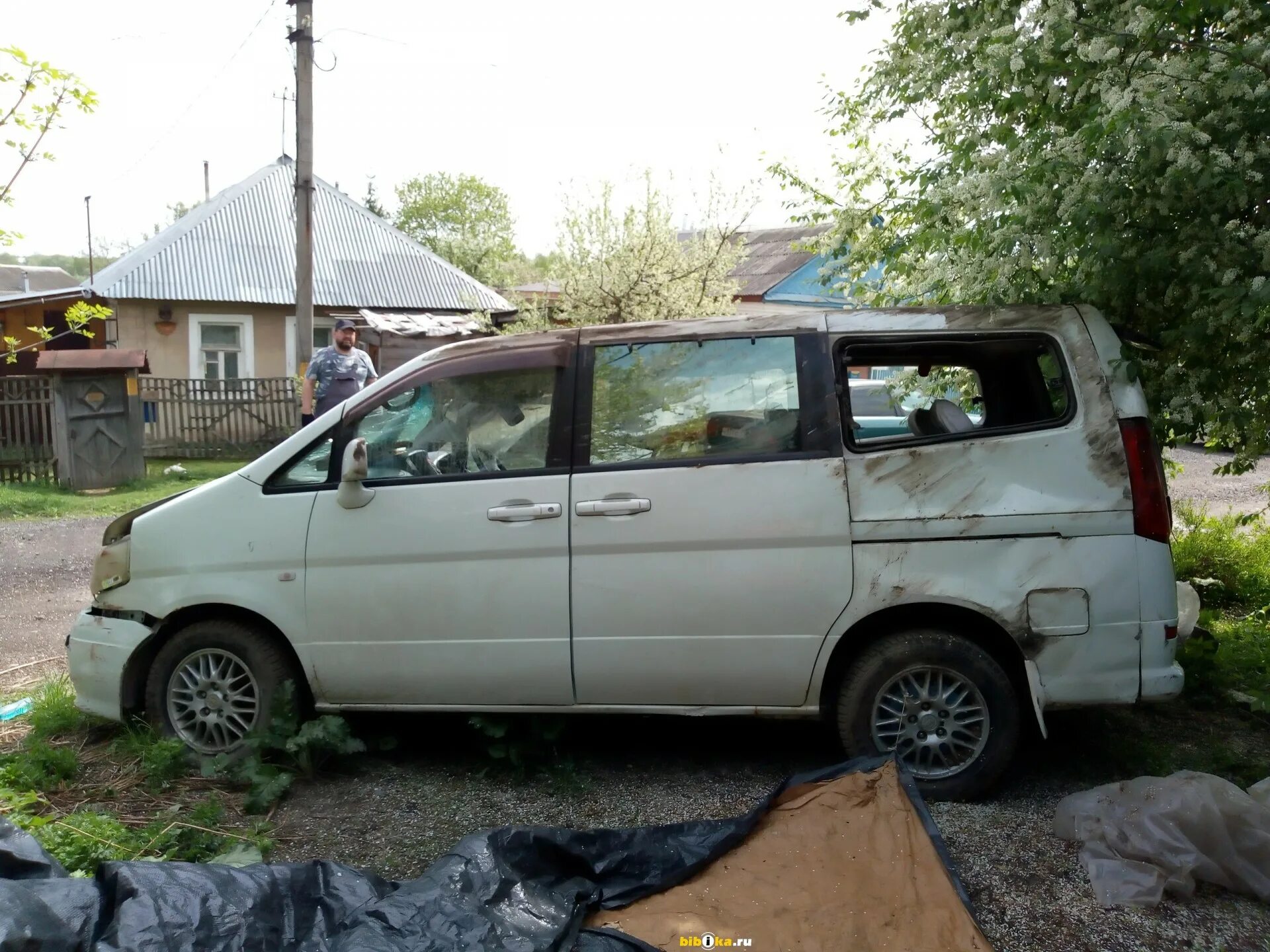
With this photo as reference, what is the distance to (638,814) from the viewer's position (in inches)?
165

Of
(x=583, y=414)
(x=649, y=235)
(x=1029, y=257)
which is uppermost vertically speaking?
(x=649, y=235)

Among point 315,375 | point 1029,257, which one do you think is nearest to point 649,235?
point 315,375

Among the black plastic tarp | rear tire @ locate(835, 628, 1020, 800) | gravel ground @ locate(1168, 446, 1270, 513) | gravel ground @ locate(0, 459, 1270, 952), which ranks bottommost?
gravel ground @ locate(0, 459, 1270, 952)

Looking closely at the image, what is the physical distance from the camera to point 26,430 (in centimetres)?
1404

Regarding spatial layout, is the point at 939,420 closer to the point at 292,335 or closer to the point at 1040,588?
the point at 1040,588

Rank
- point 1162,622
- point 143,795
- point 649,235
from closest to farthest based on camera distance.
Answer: point 1162,622 < point 143,795 < point 649,235

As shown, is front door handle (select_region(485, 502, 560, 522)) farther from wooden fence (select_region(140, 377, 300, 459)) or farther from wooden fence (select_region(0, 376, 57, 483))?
wooden fence (select_region(140, 377, 300, 459))

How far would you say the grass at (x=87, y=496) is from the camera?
12031mm

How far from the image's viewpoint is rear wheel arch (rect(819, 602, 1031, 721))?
4.25 m

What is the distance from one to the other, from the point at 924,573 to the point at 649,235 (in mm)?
12369

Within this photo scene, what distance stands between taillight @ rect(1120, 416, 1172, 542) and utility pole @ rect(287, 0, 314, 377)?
11157 mm

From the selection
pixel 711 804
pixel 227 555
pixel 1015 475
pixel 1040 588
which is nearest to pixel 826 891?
pixel 711 804

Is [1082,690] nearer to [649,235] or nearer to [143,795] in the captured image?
[143,795]

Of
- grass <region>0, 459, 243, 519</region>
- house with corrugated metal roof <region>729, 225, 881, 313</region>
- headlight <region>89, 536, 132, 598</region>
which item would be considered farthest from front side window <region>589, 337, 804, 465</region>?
house with corrugated metal roof <region>729, 225, 881, 313</region>
